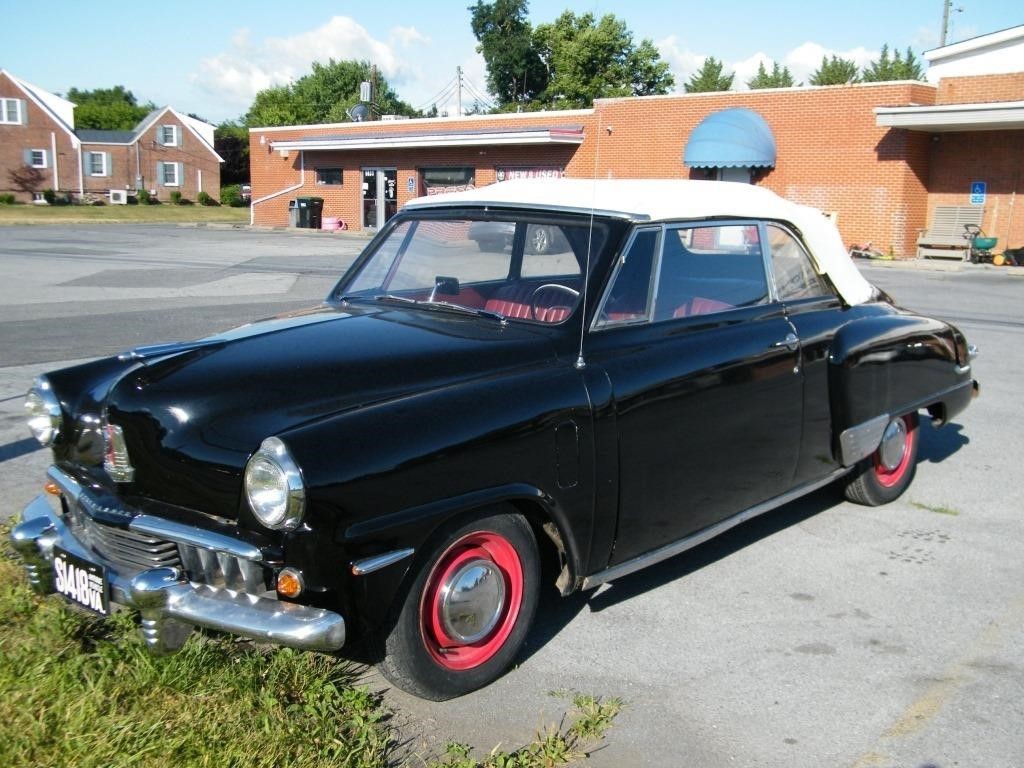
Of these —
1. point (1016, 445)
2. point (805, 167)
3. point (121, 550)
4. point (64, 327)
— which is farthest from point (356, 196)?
point (121, 550)

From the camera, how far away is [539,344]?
3568mm

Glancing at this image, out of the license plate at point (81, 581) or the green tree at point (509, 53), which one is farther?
the green tree at point (509, 53)

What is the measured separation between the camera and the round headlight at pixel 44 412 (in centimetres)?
357

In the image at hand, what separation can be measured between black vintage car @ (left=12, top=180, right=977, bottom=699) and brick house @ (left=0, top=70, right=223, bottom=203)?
64.0 meters

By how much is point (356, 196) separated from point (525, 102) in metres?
35.4

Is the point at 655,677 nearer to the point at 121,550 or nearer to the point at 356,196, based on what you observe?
the point at 121,550

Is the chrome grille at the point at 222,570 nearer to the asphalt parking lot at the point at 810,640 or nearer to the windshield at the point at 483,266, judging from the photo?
the asphalt parking lot at the point at 810,640

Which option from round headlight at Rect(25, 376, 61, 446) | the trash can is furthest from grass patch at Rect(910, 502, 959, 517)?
the trash can

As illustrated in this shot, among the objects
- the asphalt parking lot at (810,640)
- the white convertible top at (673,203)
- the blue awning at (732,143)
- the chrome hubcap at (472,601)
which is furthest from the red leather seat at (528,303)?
the blue awning at (732,143)

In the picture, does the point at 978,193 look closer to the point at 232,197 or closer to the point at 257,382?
the point at 257,382

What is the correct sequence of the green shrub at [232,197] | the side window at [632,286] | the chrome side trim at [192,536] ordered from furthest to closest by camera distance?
the green shrub at [232,197]
the side window at [632,286]
the chrome side trim at [192,536]

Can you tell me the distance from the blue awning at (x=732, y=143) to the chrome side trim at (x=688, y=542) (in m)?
21.8

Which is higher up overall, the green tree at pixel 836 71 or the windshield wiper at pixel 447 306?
the green tree at pixel 836 71

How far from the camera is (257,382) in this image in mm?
3176
